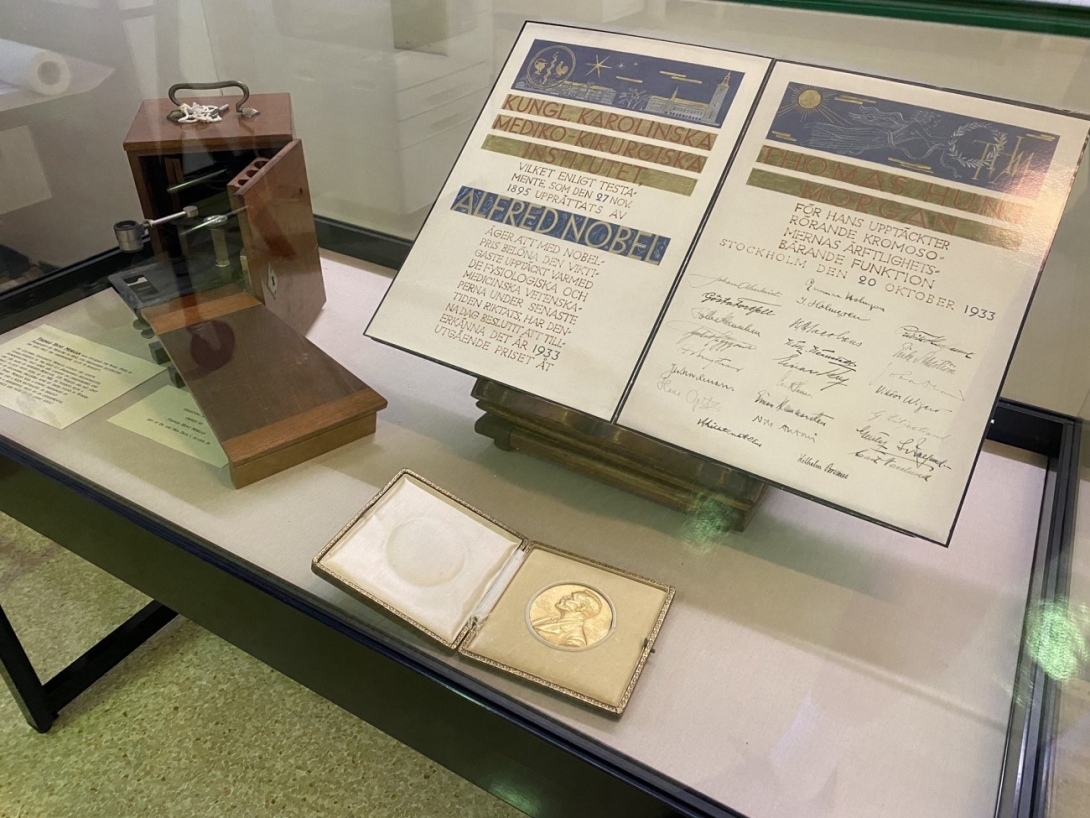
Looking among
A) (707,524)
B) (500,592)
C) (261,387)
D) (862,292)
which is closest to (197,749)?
(261,387)

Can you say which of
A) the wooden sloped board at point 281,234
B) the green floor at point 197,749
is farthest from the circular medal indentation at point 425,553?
the green floor at point 197,749

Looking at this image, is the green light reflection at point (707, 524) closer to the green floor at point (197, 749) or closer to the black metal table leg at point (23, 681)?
the green floor at point (197, 749)

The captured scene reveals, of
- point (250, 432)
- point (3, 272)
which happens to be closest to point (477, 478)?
point (250, 432)

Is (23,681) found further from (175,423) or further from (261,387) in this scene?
(261,387)

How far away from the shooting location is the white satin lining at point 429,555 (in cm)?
78

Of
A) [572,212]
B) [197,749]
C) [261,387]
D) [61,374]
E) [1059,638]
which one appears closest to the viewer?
[1059,638]

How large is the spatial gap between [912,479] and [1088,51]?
1.73ft

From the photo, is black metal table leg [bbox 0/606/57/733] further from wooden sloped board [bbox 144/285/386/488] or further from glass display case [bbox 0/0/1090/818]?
wooden sloped board [bbox 144/285/386/488]

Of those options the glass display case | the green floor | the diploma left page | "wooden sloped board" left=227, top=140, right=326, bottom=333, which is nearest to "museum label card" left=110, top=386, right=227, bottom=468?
the glass display case

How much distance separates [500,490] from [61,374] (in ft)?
2.36

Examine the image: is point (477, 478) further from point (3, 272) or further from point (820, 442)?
point (3, 272)

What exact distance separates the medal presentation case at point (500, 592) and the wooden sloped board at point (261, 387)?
0.20 metres

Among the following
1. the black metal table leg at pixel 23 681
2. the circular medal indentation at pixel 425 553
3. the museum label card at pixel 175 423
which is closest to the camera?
the circular medal indentation at pixel 425 553

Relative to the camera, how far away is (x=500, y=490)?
100 cm
